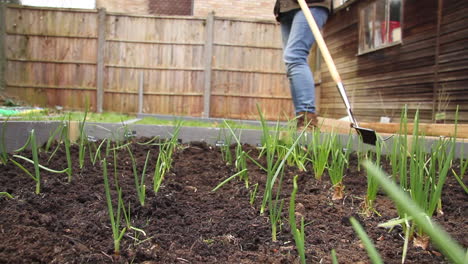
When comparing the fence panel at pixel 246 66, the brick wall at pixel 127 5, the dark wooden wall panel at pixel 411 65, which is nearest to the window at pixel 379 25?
the dark wooden wall panel at pixel 411 65

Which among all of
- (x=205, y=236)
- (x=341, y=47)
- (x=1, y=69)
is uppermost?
(x=341, y=47)

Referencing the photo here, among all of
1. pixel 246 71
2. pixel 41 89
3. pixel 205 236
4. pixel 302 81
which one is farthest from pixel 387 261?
pixel 41 89

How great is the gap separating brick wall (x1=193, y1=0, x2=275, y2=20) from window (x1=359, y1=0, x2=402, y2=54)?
4754 millimetres

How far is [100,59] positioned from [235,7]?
184 inches

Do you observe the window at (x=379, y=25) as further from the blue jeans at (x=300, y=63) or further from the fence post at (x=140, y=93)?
the fence post at (x=140, y=93)

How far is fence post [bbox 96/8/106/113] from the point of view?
825cm

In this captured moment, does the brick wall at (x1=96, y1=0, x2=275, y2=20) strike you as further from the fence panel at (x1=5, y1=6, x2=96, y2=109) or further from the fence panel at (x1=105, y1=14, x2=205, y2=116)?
the fence panel at (x1=5, y1=6, x2=96, y2=109)

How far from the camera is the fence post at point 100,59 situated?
825cm

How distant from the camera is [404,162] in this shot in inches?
38.5

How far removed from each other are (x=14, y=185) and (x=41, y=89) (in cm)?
804

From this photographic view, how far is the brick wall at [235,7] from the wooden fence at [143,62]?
263 centimetres

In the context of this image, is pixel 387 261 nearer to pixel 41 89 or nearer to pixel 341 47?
pixel 341 47

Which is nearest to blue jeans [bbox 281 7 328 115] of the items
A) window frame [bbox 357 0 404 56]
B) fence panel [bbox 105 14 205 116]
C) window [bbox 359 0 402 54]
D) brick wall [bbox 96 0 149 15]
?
window frame [bbox 357 0 404 56]

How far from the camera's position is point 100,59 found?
8.30 m
